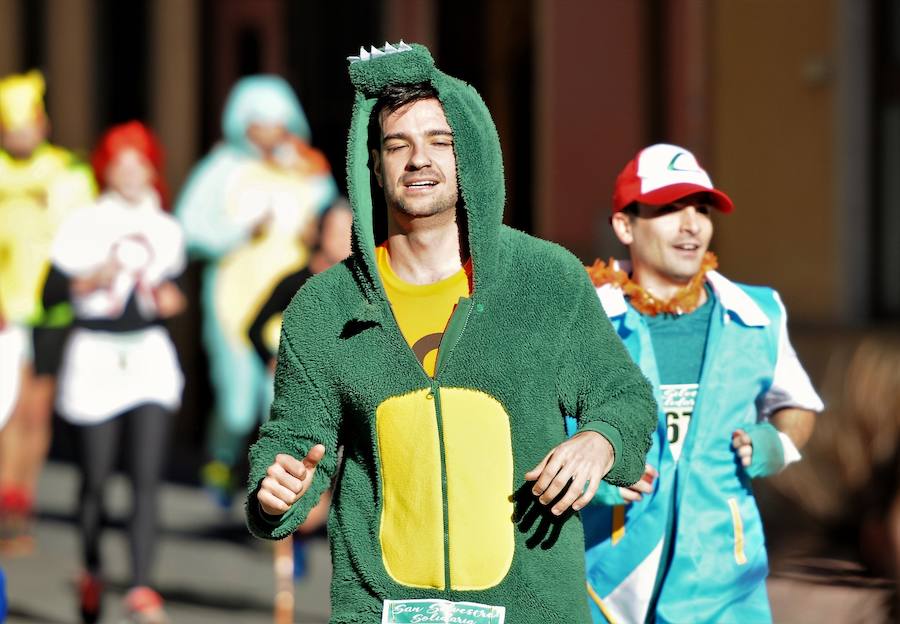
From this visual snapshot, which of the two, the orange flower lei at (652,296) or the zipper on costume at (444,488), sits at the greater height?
the orange flower lei at (652,296)

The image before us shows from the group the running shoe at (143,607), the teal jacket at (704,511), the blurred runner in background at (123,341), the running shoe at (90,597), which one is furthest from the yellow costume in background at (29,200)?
the teal jacket at (704,511)

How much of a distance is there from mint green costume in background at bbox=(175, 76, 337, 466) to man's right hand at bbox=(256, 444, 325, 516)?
6.76 meters

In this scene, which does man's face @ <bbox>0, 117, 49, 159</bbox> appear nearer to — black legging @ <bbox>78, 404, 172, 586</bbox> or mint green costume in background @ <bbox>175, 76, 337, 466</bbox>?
mint green costume in background @ <bbox>175, 76, 337, 466</bbox>

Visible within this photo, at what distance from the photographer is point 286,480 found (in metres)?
3.26

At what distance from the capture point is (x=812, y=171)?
10.7 metres

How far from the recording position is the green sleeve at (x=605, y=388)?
10.8ft

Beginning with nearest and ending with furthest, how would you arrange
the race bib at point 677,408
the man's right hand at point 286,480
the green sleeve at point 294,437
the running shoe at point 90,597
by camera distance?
1. the man's right hand at point 286,480
2. the green sleeve at point 294,437
3. the race bib at point 677,408
4. the running shoe at point 90,597

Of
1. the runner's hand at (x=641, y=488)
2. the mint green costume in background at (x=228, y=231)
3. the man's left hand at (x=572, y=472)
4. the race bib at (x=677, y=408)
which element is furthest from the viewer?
the mint green costume in background at (x=228, y=231)

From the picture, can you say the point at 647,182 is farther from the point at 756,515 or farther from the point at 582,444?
the point at 582,444

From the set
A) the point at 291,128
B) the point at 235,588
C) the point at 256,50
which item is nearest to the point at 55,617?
the point at 235,588

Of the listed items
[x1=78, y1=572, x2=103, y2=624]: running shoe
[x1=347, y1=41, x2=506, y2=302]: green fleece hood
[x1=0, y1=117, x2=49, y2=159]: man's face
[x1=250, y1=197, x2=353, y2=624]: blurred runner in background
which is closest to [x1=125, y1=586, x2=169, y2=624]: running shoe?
[x1=78, y1=572, x2=103, y2=624]: running shoe

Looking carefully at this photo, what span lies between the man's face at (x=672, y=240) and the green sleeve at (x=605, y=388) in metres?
1.03

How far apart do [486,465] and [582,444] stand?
22 centimetres

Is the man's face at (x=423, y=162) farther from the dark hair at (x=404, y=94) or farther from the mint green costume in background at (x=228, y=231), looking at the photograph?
the mint green costume in background at (x=228, y=231)
